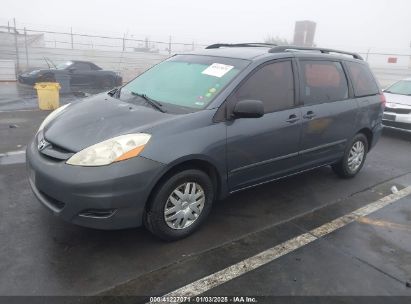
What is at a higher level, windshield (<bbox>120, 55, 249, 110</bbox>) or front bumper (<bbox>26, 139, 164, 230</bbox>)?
windshield (<bbox>120, 55, 249, 110</bbox>)

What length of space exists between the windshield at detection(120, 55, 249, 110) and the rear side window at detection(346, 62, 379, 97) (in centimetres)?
203

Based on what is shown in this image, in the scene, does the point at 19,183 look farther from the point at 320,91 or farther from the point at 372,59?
the point at 372,59

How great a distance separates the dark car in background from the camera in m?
14.0

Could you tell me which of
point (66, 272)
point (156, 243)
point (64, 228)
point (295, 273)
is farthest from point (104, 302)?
point (295, 273)

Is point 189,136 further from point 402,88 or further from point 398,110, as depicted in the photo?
point 402,88

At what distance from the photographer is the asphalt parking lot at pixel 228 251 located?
113 inches

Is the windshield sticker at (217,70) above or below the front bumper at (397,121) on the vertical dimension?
above

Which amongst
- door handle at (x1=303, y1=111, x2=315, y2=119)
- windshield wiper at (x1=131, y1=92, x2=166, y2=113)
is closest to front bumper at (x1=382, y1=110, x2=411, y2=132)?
door handle at (x1=303, y1=111, x2=315, y2=119)

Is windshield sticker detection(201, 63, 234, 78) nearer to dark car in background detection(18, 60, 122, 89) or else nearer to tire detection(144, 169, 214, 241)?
tire detection(144, 169, 214, 241)

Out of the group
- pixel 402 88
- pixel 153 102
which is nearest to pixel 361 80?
pixel 153 102

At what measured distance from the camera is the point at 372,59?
2836 cm

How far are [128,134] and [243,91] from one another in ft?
4.16

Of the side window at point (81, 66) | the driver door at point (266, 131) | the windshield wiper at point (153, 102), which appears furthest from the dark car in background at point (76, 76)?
the driver door at point (266, 131)

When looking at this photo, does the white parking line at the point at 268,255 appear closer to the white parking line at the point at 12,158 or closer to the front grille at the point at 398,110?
the white parking line at the point at 12,158
